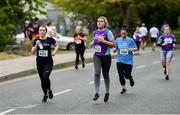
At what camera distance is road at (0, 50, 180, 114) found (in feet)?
39.3

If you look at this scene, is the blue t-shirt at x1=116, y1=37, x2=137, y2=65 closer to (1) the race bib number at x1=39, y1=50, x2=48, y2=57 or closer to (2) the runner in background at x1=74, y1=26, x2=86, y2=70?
(1) the race bib number at x1=39, y1=50, x2=48, y2=57

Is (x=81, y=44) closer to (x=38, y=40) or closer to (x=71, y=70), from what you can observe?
(x=71, y=70)

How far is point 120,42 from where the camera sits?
49.0 feet

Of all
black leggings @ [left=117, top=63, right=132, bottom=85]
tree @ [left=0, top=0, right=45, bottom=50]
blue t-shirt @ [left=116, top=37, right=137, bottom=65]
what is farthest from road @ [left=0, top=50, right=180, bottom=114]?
tree @ [left=0, top=0, right=45, bottom=50]

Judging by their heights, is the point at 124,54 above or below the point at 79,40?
Result: above

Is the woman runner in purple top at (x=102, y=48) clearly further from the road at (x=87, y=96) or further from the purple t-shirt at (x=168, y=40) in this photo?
the purple t-shirt at (x=168, y=40)

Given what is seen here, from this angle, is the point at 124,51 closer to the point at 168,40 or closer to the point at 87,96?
the point at 87,96

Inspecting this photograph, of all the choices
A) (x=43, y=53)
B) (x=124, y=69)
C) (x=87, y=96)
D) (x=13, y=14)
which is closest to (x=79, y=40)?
(x=124, y=69)

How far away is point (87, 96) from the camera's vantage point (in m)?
14.3

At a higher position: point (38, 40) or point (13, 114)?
point (38, 40)

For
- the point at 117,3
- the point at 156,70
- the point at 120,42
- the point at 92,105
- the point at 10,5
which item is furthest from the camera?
the point at 117,3

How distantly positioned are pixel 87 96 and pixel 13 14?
67.9 ft

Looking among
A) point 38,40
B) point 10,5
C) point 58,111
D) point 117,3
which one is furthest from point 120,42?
point 117,3

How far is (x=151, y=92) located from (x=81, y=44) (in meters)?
9.14
